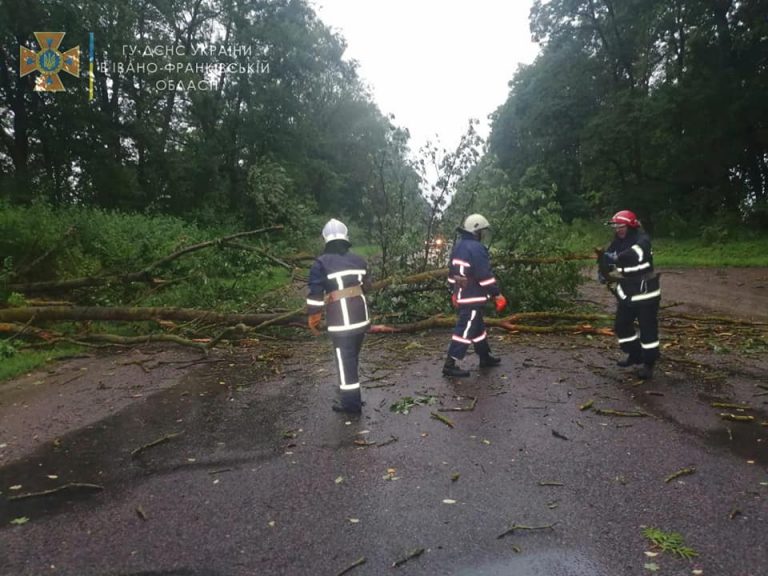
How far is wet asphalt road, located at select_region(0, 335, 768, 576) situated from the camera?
2.62 meters

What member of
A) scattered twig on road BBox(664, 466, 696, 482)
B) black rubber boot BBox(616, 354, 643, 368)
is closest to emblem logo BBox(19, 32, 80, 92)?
black rubber boot BBox(616, 354, 643, 368)

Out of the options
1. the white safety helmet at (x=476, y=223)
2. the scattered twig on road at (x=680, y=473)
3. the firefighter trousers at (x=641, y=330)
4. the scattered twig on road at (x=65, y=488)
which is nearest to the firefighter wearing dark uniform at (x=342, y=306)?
the white safety helmet at (x=476, y=223)

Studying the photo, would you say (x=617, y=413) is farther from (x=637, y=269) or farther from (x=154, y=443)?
(x=154, y=443)

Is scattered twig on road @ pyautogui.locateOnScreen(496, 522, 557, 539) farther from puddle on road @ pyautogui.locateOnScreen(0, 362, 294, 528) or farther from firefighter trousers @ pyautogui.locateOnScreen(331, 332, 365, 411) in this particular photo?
firefighter trousers @ pyautogui.locateOnScreen(331, 332, 365, 411)

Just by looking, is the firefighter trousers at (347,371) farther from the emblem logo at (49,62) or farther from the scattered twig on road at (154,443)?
the emblem logo at (49,62)

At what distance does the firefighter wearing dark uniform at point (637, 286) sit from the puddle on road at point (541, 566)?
3312 mm

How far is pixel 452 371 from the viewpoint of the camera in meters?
5.71

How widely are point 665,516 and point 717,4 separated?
78.3 ft

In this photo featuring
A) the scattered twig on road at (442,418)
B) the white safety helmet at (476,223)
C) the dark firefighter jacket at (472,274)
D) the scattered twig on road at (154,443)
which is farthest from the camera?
the white safety helmet at (476,223)

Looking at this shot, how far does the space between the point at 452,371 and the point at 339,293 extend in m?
1.74

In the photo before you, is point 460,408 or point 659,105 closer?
point 460,408

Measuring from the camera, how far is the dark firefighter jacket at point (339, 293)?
15.5 feet

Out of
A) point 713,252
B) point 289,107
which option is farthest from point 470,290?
point 289,107

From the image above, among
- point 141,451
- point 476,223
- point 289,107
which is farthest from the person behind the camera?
point 289,107
